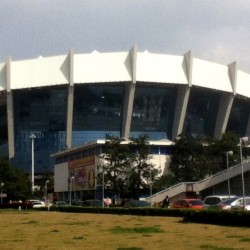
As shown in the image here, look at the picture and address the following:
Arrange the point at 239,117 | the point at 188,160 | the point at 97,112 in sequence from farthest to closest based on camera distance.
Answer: the point at 239,117 < the point at 97,112 < the point at 188,160

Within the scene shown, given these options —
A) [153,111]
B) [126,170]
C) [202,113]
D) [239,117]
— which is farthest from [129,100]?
[126,170]

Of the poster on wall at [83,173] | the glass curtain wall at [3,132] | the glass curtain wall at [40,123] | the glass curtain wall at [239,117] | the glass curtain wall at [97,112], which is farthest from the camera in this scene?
the glass curtain wall at [239,117]

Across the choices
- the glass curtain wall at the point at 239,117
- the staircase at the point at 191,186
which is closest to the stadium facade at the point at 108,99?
the glass curtain wall at the point at 239,117

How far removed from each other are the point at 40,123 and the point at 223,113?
Result: 3147 cm

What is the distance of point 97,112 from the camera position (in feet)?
341

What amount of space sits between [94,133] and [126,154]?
33.5m

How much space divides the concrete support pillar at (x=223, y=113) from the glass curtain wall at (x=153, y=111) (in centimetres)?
805

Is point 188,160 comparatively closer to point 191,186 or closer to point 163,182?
point 163,182

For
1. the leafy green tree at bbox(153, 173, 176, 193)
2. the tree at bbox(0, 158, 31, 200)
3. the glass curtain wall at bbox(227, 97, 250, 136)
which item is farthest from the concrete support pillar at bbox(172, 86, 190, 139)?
the tree at bbox(0, 158, 31, 200)

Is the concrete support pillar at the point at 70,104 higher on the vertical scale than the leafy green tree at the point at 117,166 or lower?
higher

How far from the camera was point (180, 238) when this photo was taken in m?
19.3

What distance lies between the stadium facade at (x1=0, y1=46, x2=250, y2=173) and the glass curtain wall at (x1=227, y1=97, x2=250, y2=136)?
363mm

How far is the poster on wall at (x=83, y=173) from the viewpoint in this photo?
82562 mm

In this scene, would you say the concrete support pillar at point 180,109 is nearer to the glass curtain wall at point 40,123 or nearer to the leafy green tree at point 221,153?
the glass curtain wall at point 40,123
